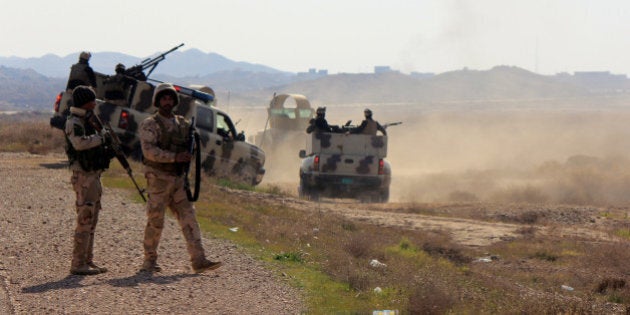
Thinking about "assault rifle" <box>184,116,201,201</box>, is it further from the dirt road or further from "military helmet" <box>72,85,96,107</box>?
"military helmet" <box>72,85,96,107</box>

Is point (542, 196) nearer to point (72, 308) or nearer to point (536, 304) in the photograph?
point (536, 304)

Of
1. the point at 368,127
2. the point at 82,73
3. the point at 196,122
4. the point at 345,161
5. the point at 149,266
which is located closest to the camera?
the point at 149,266

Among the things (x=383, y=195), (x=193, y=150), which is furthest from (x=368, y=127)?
(x=193, y=150)

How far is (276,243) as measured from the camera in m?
13.2

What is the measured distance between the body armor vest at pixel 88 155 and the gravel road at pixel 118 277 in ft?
3.51

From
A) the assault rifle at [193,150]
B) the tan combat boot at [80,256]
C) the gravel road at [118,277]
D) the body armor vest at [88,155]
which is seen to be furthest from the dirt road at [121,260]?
the body armor vest at [88,155]

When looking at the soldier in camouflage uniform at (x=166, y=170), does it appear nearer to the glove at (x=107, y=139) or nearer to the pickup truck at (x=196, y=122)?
the glove at (x=107, y=139)

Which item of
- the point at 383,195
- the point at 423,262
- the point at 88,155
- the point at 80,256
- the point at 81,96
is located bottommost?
the point at 423,262

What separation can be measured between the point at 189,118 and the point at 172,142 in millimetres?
11259

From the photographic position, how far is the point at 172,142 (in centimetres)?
921

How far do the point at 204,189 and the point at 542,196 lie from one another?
43.1 ft

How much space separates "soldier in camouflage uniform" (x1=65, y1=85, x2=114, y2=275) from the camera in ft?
30.2

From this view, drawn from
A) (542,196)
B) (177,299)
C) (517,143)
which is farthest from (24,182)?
(517,143)

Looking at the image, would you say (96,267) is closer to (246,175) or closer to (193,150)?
(193,150)
